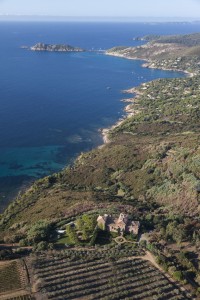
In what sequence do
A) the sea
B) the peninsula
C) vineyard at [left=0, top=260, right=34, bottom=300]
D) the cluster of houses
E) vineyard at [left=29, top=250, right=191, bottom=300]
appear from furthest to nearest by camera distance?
the sea → the cluster of houses → the peninsula → vineyard at [left=29, top=250, right=191, bottom=300] → vineyard at [left=0, top=260, right=34, bottom=300]

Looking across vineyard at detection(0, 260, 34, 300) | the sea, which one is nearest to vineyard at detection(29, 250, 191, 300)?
vineyard at detection(0, 260, 34, 300)

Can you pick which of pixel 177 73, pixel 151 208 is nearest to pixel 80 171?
pixel 151 208

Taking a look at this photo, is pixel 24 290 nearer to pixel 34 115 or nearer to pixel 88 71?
pixel 34 115

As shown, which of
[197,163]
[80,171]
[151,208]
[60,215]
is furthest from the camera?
[80,171]

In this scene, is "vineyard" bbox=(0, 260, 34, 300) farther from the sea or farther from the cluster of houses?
the sea

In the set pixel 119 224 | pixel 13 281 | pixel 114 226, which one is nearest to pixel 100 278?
pixel 13 281

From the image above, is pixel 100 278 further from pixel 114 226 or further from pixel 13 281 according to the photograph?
pixel 114 226

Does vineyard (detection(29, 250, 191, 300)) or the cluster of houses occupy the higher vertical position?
the cluster of houses
